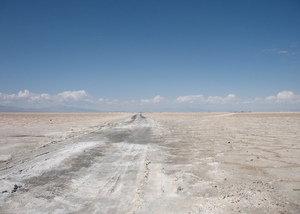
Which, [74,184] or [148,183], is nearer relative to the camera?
[74,184]

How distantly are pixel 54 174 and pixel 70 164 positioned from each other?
0.98 metres

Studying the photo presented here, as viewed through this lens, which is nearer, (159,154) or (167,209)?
(167,209)

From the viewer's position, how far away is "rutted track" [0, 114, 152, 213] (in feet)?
11.6

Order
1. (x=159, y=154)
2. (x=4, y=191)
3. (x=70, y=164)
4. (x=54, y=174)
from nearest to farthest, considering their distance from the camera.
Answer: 1. (x=4, y=191)
2. (x=54, y=174)
3. (x=70, y=164)
4. (x=159, y=154)

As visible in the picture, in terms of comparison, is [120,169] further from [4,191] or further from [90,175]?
[4,191]

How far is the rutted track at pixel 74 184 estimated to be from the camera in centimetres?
353

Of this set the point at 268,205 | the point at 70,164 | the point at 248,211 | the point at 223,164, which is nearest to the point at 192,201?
the point at 248,211

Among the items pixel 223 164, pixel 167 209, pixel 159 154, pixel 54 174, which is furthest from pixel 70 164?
pixel 223 164

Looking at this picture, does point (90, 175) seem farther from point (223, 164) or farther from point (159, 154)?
point (223, 164)

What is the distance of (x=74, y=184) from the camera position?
180 inches

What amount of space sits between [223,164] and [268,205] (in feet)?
9.09

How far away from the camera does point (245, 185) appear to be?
4.66 meters

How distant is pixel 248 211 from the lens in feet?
11.5

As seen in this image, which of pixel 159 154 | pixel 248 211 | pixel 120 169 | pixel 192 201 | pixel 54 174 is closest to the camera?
pixel 248 211
